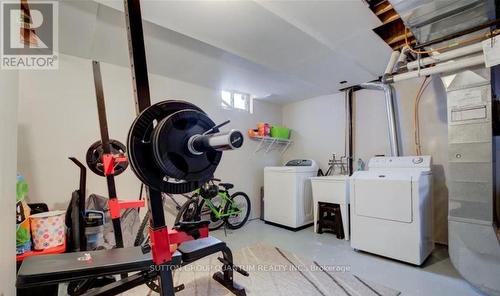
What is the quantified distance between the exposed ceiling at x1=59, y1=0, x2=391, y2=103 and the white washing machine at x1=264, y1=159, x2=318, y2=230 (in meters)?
1.53

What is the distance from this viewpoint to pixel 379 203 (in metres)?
2.64

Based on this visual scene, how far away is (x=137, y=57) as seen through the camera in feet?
2.89

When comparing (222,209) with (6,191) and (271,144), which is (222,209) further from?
(6,191)

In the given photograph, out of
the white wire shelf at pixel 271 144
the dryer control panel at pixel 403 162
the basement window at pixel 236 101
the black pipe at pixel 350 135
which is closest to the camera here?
the dryer control panel at pixel 403 162

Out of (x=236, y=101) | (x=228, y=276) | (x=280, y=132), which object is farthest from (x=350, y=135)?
(x=228, y=276)

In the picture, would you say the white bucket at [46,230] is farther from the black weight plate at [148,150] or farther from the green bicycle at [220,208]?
the black weight plate at [148,150]

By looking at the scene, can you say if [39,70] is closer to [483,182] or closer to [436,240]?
[483,182]

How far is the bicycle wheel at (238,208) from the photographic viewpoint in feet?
12.5

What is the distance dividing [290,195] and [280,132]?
1.46 m

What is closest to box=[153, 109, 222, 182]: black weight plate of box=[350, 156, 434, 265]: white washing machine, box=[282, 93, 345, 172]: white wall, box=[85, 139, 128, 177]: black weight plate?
box=[85, 139, 128, 177]: black weight plate

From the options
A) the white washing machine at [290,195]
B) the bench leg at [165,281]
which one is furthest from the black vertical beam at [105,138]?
the white washing machine at [290,195]

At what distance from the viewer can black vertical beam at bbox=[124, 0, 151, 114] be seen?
87cm

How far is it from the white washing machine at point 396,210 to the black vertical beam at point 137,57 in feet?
8.88

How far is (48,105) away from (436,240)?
17.0 feet
